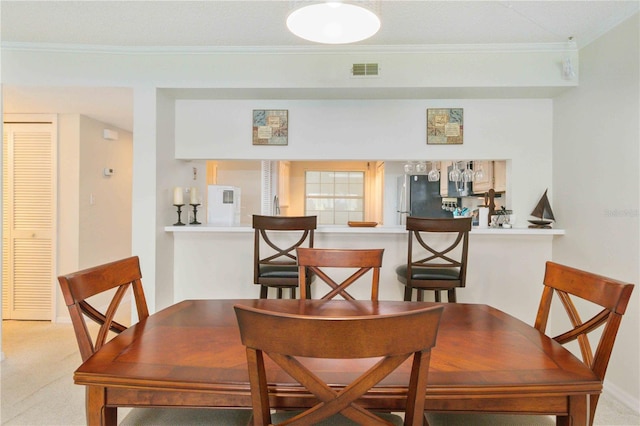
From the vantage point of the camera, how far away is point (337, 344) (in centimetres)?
74

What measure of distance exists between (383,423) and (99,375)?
0.75 m

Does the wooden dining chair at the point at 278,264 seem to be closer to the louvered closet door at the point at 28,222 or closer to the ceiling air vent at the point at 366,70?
the ceiling air vent at the point at 366,70

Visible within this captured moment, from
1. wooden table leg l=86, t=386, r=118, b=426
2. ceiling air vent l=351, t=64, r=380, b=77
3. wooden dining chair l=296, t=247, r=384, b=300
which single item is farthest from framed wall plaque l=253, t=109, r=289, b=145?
wooden table leg l=86, t=386, r=118, b=426

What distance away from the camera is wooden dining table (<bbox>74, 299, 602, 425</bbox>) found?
3.03 ft

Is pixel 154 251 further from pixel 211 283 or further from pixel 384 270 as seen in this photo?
pixel 384 270

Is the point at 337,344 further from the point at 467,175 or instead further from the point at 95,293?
the point at 467,175

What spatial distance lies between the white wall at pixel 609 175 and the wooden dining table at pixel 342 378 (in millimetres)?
1544

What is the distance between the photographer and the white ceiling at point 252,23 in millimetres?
2170

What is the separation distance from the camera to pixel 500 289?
305 centimetres

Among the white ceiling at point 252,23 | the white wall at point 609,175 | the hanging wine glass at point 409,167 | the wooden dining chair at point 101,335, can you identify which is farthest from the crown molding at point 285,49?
the wooden dining chair at point 101,335

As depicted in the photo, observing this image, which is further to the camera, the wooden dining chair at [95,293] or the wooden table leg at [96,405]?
the wooden dining chair at [95,293]

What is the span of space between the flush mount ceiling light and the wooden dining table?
4.19ft

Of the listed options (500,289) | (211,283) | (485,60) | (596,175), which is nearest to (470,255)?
(500,289)

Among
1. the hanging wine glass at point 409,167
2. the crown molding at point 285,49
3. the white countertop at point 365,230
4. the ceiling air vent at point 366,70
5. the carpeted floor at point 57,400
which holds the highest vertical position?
the crown molding at point 285,49
